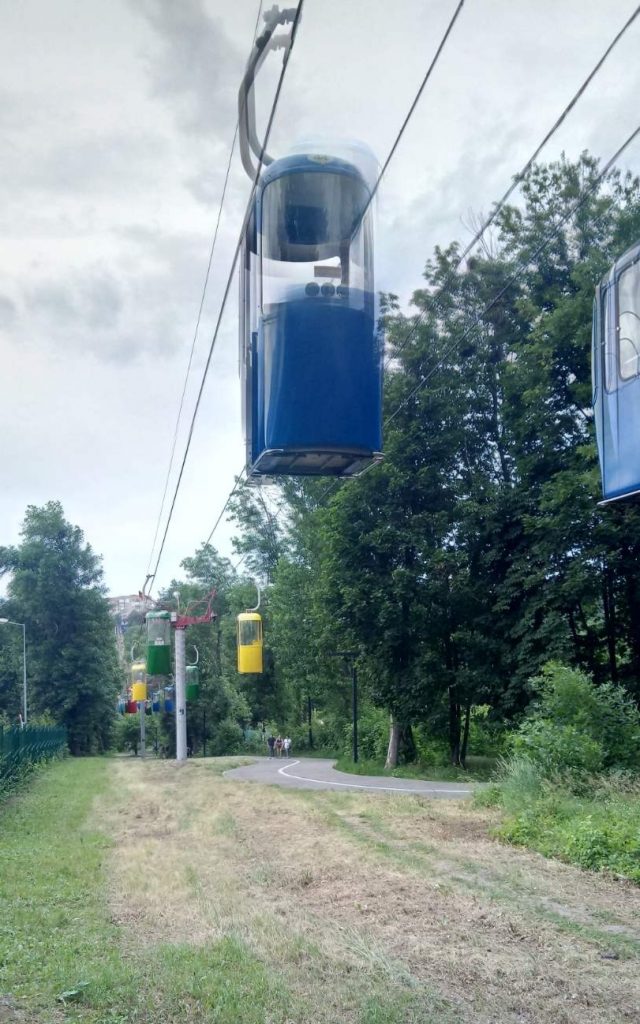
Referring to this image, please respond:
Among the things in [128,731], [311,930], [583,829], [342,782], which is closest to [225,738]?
[128,731]

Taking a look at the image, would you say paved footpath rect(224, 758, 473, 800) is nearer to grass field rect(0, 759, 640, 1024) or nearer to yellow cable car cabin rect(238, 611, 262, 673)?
yellow cable car cabin rect(238, 611, 262, 673)

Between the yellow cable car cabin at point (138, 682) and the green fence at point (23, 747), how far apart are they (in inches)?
163

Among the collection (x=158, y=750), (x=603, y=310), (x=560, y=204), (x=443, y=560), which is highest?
(x=560, y=204)

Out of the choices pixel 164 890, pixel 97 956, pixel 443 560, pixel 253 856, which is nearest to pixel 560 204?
pixel 443 560

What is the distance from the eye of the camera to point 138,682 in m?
42.3

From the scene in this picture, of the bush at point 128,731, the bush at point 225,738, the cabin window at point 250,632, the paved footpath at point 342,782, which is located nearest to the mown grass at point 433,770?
the paved footpath at point 342,782

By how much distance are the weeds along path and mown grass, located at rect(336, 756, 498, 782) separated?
1294 centimetres

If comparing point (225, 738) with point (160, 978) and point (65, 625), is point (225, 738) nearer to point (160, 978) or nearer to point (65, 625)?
point (65, 625)

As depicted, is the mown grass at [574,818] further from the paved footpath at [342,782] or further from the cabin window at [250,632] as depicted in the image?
the cabin window at [250,632]

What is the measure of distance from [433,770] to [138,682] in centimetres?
1601

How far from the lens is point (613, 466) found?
10.6 meters

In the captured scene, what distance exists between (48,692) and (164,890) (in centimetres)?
5490

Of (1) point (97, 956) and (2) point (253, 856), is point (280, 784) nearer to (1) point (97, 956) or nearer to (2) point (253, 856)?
(2) point (253, 856)

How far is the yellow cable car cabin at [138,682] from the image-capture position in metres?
40.8
